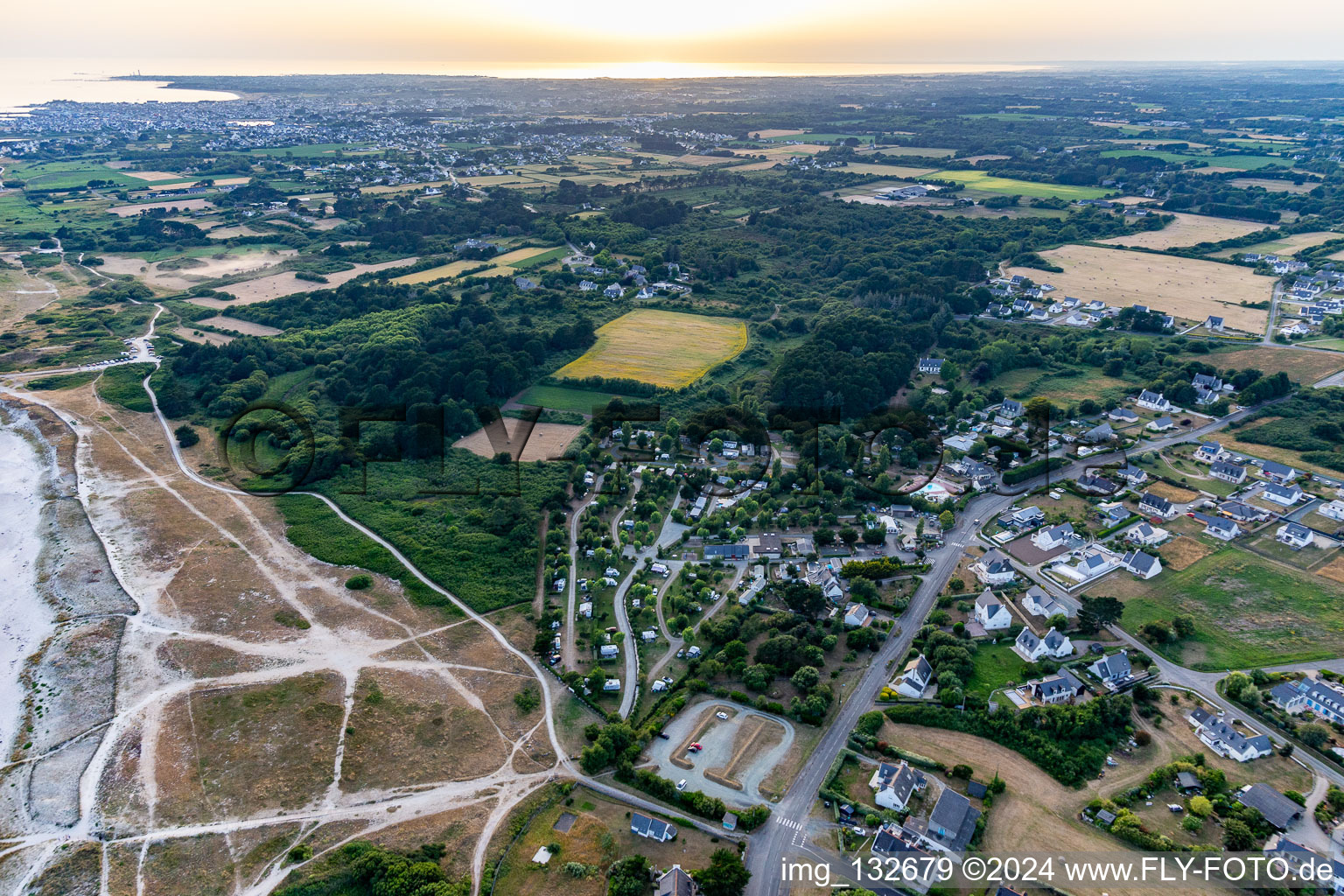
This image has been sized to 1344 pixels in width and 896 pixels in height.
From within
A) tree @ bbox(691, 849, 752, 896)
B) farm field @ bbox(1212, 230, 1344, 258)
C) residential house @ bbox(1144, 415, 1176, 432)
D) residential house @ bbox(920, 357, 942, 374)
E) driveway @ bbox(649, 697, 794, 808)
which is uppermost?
farm field @ bbox(1212, 230, 1344, 258)

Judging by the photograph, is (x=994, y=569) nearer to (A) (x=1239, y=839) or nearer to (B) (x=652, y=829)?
(A) (x=1239, y=839)

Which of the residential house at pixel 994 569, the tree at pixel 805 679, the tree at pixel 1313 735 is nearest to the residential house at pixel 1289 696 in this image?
the tree at pixel 1313 735

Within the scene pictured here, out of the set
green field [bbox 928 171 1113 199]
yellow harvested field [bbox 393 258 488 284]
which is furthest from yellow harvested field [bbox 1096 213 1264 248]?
yellow harvested field [bbox 393 258 488 284]

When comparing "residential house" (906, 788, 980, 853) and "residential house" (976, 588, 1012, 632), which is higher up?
"residential house" (976, 588, 1012, 632)

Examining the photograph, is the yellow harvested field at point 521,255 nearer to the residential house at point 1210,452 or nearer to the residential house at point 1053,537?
the residential house at point 1053,537

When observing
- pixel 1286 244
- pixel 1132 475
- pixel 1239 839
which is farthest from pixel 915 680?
pixel 1286 244

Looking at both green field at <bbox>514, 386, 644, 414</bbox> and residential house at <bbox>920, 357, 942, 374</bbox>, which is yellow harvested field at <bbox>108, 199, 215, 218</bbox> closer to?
green field at <bbox>514, 386, 644, 414</bbox>
